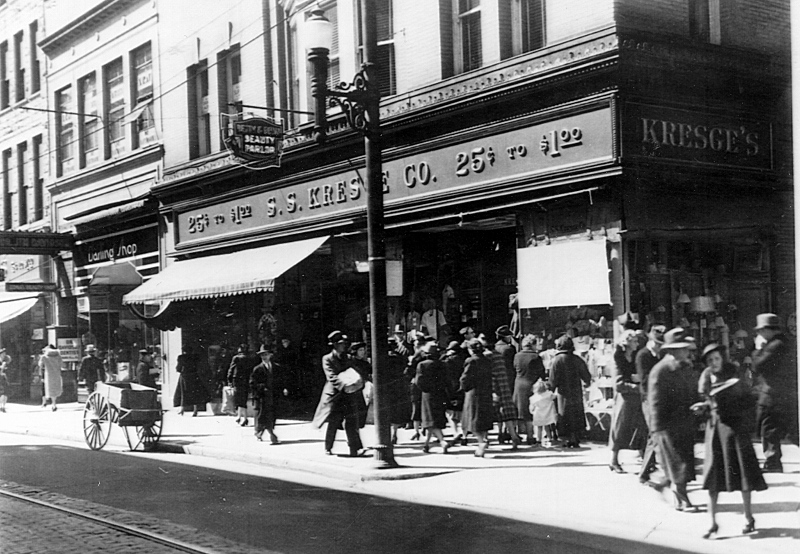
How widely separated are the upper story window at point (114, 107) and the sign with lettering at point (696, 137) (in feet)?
52.9

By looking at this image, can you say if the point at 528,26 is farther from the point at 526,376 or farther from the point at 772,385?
the point at 772,385

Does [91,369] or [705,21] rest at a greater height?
[705,21]

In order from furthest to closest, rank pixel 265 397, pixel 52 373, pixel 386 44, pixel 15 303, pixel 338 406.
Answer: pixel 15 303 < pixel 52 373 < pixel 386 44 < pixel 265 397 < pixel 338 406

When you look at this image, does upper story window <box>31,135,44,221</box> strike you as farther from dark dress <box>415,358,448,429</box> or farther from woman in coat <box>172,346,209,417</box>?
dark dress <box>415,358,448,429</box>

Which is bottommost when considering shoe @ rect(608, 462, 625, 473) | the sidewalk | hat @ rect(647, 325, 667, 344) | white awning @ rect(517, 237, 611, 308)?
the sidewalk

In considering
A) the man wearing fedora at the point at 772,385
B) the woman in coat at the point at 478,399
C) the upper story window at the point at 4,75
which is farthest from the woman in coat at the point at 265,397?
the upper story window at the point at 4,75

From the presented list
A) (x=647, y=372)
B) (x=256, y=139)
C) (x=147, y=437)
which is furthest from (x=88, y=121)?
(x=647, y=372)

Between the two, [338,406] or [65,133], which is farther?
[65,133]

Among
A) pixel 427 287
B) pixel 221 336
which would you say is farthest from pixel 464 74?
pixel 221 336

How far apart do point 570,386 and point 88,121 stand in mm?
18569

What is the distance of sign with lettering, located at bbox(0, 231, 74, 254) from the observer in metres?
24.8

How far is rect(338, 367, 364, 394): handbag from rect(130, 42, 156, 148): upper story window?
12770 millimetres

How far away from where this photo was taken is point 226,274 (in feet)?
62.5

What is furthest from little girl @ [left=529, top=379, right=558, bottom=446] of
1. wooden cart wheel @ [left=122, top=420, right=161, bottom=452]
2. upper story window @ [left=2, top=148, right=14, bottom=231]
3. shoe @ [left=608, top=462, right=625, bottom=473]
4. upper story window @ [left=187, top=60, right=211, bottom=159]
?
upper story window @ [left=2, top=148, right=14, bottom=231]
